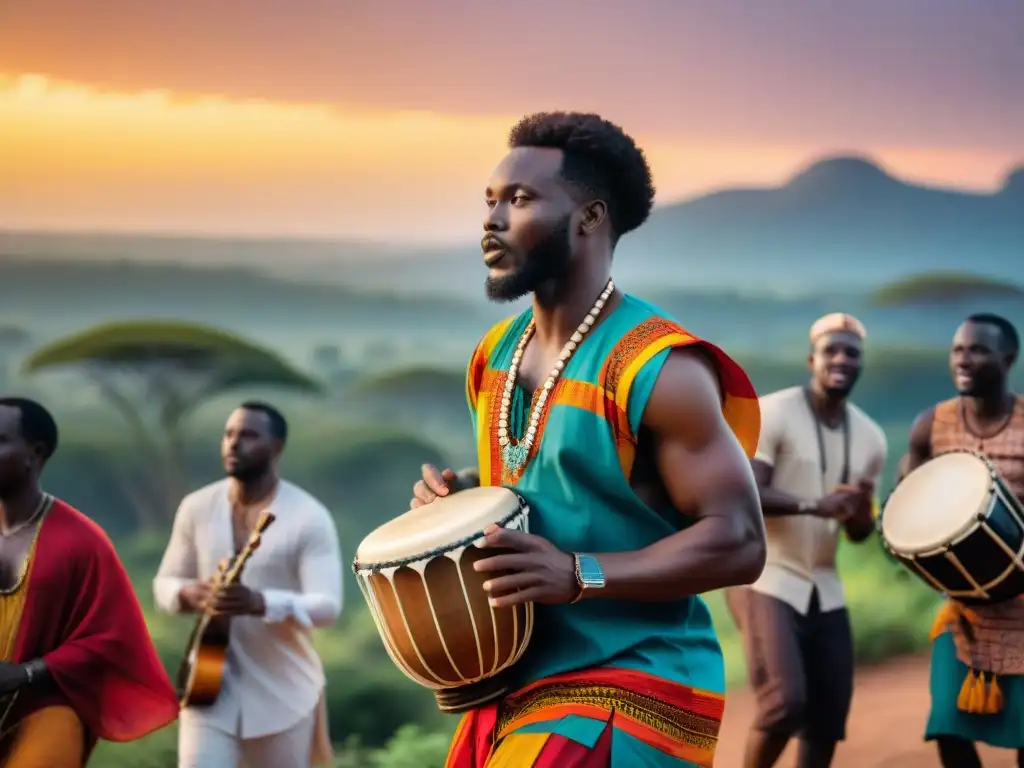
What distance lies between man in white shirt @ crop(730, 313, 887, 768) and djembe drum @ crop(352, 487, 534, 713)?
3.35 metres

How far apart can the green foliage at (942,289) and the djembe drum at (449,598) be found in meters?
10.6

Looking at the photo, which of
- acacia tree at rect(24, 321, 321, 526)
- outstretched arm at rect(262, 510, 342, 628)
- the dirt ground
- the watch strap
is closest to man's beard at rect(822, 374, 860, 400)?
outstretched arm at rect(262, 510, 342, 628)

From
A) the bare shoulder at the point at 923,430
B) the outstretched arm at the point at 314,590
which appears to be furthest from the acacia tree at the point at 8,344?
the bare shoulder at the point at 923,430

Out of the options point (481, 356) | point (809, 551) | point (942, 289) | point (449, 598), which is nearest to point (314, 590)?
point (809, 551)

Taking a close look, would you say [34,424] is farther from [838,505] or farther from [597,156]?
[838,505]

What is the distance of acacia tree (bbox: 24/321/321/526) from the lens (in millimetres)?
10719

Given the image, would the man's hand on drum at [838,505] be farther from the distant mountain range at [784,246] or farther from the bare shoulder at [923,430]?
the distant mountain range at [784,246]

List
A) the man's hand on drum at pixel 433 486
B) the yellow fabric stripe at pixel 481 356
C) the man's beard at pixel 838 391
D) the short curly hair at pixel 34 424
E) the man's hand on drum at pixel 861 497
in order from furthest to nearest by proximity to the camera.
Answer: the man's beard at pixel 838 391, the man's hand on drum at pixel 861 497, the short curly hair at pixel 34 424, the yellow fabric stripe at pixel 481 356, the man's hand on drum at pixel 433 486

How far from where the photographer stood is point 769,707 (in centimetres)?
676

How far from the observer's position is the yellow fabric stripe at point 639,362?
3500 millimetres

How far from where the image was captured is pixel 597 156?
375 cm

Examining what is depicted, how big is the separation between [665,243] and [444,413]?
7.67 ft

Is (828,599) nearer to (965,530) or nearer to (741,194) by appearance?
(965,530)

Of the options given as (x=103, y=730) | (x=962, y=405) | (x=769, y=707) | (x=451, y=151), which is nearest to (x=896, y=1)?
(x=451, y=151)
